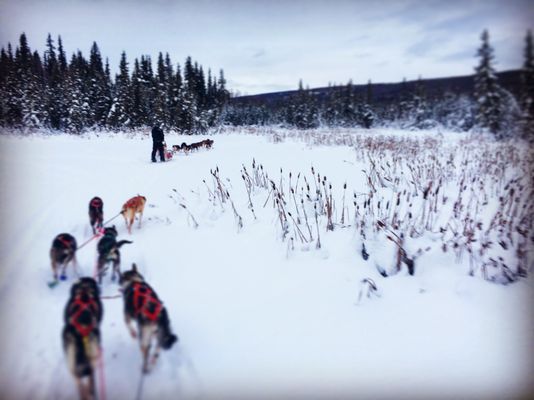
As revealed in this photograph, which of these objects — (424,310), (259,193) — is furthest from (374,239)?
(259,193)

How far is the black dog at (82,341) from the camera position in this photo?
1665mm

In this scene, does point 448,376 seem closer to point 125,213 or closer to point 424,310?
point 424,310

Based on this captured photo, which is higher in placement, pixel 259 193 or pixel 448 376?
pixel 259 193

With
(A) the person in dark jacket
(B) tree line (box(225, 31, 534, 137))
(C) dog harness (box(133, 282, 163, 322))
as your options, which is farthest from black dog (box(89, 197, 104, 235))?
(B) tree line (box(225, 31, 534, 137))

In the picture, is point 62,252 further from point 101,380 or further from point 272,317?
point 272,317

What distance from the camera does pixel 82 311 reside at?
72.6 inches

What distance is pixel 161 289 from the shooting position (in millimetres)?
2936

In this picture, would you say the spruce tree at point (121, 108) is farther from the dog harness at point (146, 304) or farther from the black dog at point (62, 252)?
the dog harness at point (146, 304)

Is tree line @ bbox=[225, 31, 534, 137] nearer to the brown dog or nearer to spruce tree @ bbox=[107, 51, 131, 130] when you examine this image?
Result: spruce tree @ bbox=[107, 51, 131, 130]

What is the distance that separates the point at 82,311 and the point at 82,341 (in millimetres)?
228

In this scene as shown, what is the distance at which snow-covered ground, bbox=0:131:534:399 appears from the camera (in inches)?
84.4

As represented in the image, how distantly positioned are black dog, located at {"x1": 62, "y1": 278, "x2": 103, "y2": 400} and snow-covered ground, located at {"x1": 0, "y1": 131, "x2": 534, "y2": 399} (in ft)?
0.88

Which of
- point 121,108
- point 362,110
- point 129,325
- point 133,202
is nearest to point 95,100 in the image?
point 121,108

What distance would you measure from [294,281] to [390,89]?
77.9 meters
